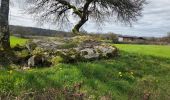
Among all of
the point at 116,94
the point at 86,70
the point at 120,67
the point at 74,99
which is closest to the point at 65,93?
the point at 74,99

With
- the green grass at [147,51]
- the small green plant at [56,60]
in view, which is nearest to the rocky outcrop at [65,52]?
the small green plant at [56,60]

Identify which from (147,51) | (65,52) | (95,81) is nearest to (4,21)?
(65,52)

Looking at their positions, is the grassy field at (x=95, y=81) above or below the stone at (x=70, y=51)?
below

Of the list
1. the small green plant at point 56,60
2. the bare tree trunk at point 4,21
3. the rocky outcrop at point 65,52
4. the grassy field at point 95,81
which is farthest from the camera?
the bare tree trunk at point 4,21

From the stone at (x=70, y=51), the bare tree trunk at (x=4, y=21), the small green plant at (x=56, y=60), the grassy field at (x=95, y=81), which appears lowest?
the grassy field at (x=95, y=81)

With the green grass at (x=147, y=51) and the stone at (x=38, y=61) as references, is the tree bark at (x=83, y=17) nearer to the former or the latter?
the green grass at (x=147, y=51)

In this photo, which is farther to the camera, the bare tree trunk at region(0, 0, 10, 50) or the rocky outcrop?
the bare tree trunk at region(0, 0, 10, 50)

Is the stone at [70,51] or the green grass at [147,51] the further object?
the green grass at [147,51]

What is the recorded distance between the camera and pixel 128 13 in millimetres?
29719

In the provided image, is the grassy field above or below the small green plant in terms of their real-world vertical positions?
below

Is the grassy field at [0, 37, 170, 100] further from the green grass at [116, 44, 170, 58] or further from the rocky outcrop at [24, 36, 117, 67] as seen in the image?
the green grass at [116, 44, 170, 58]

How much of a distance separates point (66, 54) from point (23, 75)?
12.7 feet

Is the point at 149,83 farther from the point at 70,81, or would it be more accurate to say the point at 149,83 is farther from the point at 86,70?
the point at 70,81

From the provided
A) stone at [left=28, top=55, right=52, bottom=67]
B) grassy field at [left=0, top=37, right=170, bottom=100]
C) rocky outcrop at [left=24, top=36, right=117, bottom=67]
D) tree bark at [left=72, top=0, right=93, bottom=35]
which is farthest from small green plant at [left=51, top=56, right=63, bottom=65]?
tree bark at [left=72, top=0, right=93, bottom=35]
